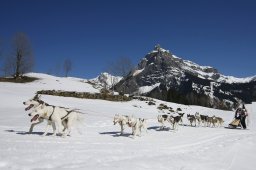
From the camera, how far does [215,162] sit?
11.1m

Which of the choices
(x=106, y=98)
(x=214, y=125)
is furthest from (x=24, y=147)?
(x=106, y=98)

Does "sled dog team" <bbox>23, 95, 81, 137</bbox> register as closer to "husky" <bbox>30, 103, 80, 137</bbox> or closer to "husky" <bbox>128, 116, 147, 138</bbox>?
"husky" <bbox>30, 103, 80, 137</bbox>

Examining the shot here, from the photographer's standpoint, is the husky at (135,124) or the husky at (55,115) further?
the husky at (135,124)

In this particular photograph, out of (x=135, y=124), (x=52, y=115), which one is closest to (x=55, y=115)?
(x=52, y=115)

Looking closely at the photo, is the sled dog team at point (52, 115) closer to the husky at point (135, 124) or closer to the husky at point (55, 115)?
the husky at point (55, 115)

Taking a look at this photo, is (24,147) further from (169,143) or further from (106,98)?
(106,98)

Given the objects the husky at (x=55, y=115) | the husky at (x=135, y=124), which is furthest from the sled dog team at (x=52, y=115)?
the husky at (x=135, y=124)

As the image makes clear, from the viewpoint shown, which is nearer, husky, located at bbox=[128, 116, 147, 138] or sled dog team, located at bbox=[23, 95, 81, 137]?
sled dog team, located at bbox=[23, 95, 81, 137]

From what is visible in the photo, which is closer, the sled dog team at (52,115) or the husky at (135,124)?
the sled dog team at (52,115)

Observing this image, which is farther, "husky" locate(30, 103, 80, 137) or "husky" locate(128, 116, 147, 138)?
"husky" locate(128, 116, 147, 138)

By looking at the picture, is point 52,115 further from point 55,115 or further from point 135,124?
point 135,124

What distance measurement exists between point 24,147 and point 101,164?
288cm

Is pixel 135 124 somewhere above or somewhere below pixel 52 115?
below

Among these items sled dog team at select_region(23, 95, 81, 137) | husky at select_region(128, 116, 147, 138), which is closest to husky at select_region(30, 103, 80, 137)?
sled dog team at select_region(23, 95, 81, 137)
